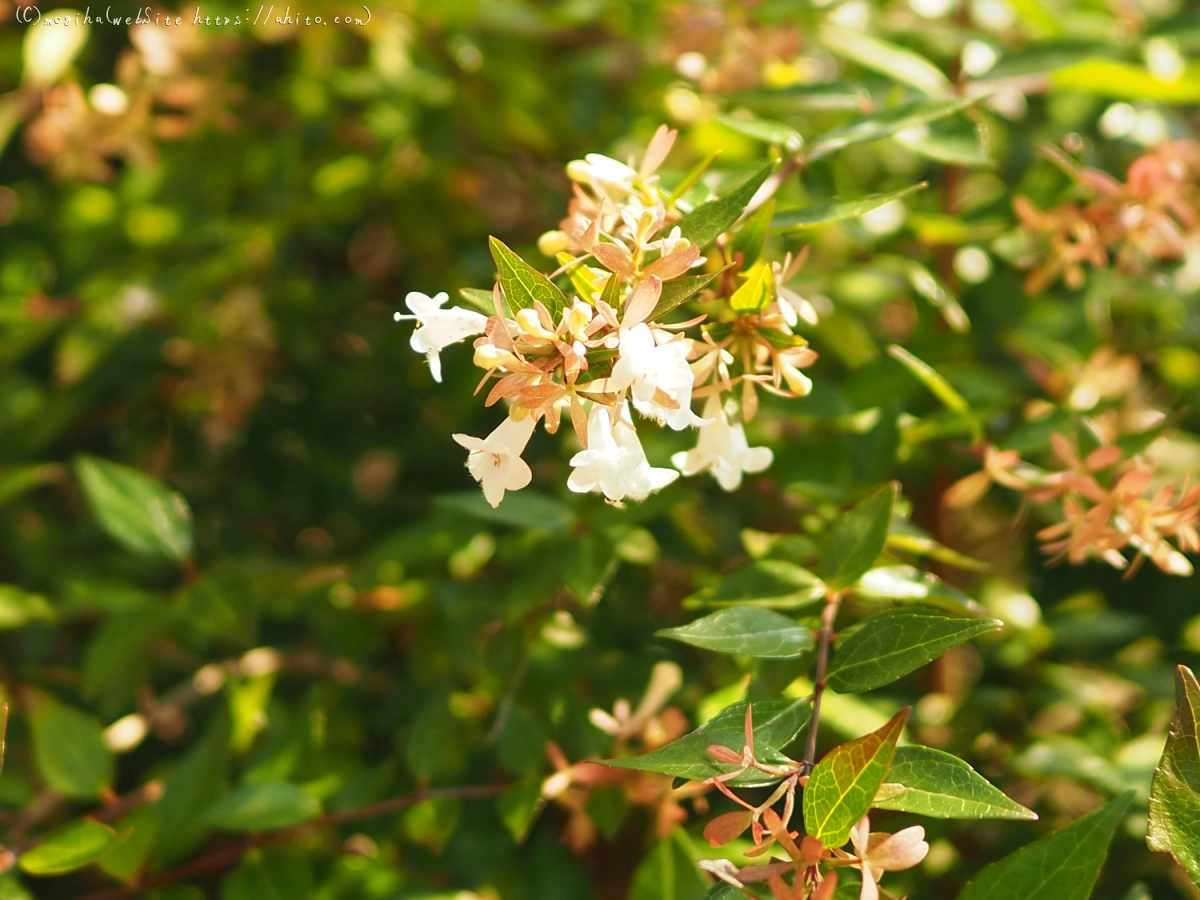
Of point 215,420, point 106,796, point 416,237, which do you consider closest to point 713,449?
point 106,796

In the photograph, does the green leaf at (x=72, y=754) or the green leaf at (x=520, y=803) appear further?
the green leaf at (x=72, y=754)

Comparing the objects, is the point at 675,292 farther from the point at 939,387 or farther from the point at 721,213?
the point at 939,387

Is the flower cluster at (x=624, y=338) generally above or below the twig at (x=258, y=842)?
above

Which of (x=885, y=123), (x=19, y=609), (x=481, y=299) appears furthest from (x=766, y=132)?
(x=19, y=609)

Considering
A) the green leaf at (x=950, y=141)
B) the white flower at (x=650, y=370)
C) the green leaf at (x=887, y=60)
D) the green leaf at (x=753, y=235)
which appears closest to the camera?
the white flower at (x=650, y=370)

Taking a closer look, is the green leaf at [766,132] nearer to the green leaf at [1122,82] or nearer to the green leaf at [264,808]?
the green leaf at [1122,82]

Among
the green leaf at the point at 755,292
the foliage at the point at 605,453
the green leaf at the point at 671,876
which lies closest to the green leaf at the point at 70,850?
the foliage at the point at 605,453

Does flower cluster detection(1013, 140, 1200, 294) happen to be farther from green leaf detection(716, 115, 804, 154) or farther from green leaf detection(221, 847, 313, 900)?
green leaf detection(221, 847, 313, 900)

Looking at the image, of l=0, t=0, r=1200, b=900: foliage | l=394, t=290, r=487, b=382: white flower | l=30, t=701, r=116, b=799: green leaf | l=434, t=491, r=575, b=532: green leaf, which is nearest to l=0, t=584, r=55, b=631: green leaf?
l=0, t=0, r=1200, b=900: foliage
